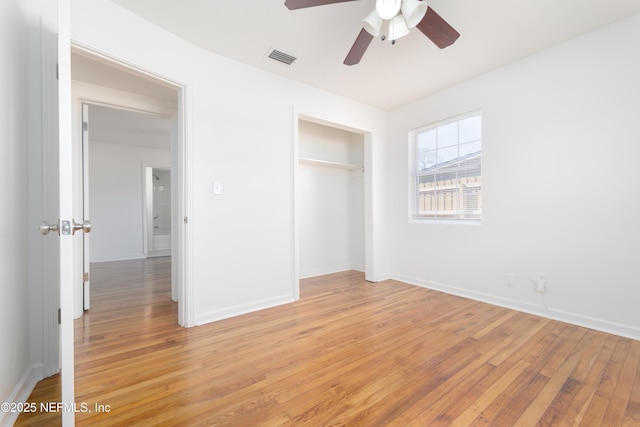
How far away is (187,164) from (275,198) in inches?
37.3

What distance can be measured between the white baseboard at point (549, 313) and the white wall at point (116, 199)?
6277 millimetres

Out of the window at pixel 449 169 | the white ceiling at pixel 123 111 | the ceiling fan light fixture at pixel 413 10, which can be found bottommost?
the window at pixel 449 169

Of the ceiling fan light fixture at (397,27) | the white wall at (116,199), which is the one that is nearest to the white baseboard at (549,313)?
the ceiling fan light fixture at (397,27)

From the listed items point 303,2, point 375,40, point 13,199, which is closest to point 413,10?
point 303,2

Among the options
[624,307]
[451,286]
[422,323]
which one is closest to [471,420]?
[422,323]

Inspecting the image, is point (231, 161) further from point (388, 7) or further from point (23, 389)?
point (23, 389)

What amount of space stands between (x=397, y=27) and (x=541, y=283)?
2653 millimetres

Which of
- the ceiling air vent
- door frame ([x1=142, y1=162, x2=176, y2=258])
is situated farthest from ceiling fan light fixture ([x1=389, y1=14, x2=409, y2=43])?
door frame ([x1=142, y1=162, x2=176, y2=258])

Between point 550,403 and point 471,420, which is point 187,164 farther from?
point 550,403

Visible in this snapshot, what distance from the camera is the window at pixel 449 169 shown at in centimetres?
315

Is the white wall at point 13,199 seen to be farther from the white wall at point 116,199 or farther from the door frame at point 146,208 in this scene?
the door frame at point 146,208

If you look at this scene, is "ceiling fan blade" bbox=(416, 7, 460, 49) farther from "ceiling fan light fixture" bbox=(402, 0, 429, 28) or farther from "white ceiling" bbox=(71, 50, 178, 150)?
"white ceiling" bbox=(71, 50, 178, 150)

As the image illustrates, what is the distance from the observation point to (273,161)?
2.96 meters

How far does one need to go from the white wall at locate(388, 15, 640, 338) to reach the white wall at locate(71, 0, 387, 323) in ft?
6.83
